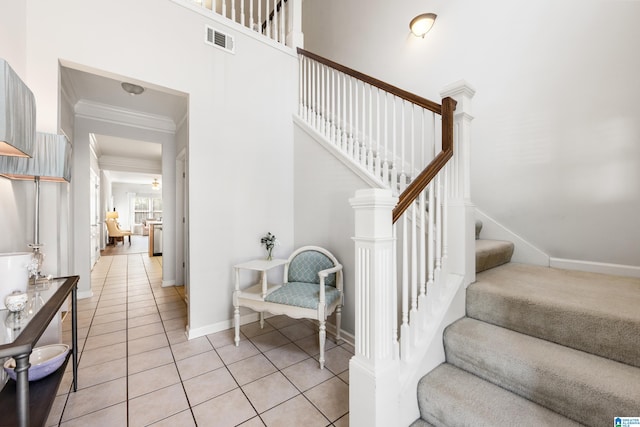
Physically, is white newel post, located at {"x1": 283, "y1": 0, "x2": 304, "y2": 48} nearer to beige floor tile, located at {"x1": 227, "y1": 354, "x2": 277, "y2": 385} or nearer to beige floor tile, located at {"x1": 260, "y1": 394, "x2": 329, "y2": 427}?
beige floor tile, located at {"x1": 227, "y1": 354, "x2": 277, "y2": 385}

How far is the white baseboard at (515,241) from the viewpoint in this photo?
2.28 meters

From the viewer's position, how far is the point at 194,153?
8.16ft

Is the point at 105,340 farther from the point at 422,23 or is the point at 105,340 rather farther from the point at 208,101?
the point at 422,23

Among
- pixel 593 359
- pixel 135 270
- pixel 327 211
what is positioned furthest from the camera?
pixel 135 270

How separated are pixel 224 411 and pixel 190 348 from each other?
92cm

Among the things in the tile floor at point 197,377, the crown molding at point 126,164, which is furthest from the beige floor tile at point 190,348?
the crown molding at point 126,164

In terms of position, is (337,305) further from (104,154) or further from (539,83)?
(104,154)

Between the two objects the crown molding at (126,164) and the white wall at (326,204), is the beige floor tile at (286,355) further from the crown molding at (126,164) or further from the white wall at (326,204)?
the crown molding at (126,164)

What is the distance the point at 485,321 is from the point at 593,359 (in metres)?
0.48

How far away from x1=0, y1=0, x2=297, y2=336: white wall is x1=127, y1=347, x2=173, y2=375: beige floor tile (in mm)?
296

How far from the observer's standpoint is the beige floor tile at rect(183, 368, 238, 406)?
1667 millimetres

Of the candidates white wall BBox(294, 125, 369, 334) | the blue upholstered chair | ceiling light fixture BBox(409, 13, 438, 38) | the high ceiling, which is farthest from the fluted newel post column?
the blue upholstered chair

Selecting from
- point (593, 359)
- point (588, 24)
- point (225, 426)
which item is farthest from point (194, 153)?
point (588, 24)

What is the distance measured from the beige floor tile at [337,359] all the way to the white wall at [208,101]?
116 cm
